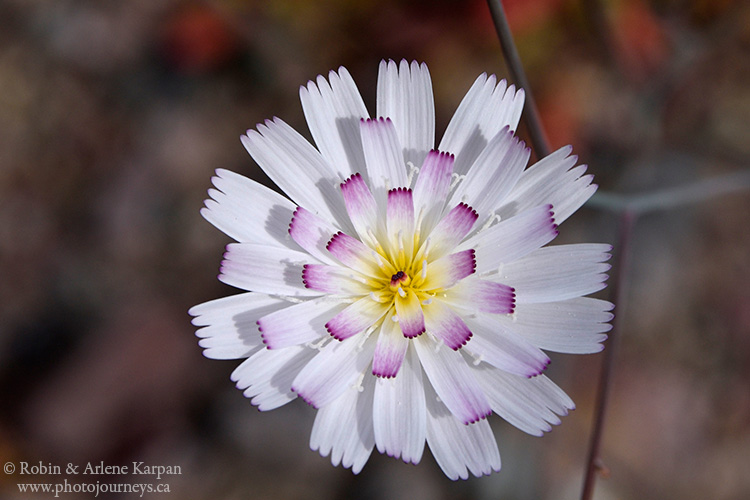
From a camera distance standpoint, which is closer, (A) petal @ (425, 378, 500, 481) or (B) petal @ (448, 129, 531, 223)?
(B) petal @ (448, 129, 531, 223)

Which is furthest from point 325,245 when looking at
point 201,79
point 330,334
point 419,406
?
point 201,79

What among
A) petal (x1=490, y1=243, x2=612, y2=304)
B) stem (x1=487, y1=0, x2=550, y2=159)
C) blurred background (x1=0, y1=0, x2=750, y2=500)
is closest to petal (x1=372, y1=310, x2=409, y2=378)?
petal (x1=490, y1=243, x2=612, y2=304)

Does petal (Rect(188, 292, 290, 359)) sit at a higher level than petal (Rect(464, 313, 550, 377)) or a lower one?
lower

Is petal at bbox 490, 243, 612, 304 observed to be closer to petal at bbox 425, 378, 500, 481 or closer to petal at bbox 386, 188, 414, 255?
petal at bbox 386, 188, 414, 255

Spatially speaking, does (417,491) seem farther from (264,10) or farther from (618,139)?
(264,10)

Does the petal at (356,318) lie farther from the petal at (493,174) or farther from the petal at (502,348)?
the petal at (493,174)

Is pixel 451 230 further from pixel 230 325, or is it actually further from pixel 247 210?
pixel 230 325

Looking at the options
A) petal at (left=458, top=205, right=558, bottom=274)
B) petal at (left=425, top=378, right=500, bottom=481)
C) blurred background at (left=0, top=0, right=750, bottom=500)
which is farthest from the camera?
blurred background at (left=0, top=0, right=750, bottom=500)

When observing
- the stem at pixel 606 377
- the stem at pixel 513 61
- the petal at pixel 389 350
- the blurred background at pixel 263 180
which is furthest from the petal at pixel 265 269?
the blurred background at pixel 263 180
